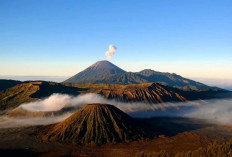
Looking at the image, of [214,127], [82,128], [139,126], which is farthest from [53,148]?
[214,127]

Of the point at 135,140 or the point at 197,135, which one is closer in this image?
the point at 135,140

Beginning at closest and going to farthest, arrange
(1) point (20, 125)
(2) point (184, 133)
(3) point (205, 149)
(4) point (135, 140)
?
(3) point (205, 149), (4) point (135, 140), (2) point (184, 133), (1) point (20, 125)

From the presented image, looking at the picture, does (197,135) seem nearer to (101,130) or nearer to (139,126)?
(139,126)

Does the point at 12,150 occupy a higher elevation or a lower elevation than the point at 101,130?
lower

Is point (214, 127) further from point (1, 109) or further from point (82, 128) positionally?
point (1, 109)

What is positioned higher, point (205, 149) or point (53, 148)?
point (205, 149)

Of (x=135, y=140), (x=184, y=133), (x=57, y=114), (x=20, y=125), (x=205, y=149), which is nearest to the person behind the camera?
(x=205, y=149)

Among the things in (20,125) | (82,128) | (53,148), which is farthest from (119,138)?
(20,125)
